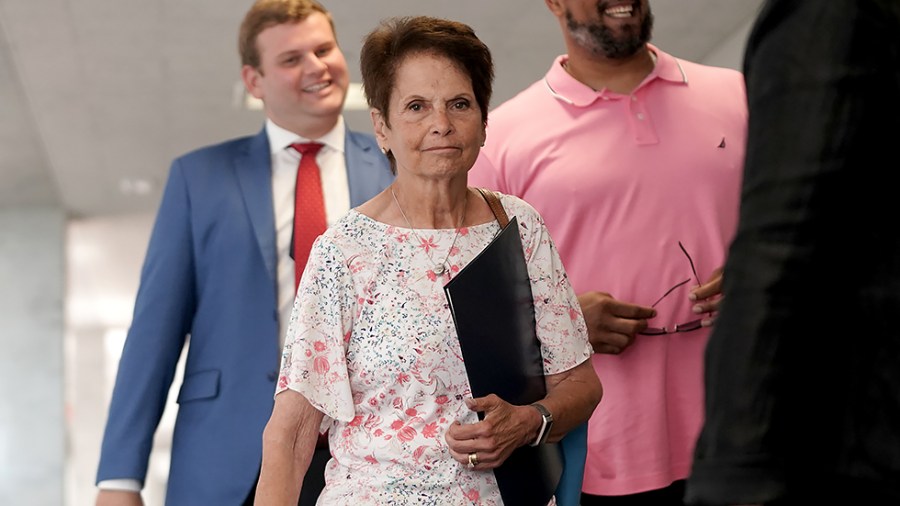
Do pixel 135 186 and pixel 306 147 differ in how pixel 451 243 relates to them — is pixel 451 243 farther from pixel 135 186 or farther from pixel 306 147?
pixel 135 186

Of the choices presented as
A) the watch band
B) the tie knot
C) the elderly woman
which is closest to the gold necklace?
the elderly woman

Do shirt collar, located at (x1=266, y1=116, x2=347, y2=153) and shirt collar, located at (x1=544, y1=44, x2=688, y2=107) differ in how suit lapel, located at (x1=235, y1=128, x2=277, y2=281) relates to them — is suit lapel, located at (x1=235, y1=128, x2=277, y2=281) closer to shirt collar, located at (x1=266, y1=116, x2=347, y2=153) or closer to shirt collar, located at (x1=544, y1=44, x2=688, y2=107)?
shirt collar, located at (x1=266, y1=116, x2=347, y2=153)

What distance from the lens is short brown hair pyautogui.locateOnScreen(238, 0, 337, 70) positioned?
10.6 ft

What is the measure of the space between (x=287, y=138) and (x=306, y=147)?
0.16ft

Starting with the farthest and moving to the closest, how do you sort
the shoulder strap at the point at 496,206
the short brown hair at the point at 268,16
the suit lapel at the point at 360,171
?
the short brown hair at the point at 268,16 < the suit lapel at the point at 360,171 < the shoulder strap at the point at 496,206

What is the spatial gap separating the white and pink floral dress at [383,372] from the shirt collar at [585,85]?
86 cm

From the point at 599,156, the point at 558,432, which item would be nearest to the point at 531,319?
the point at 558,432

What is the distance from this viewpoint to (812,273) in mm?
1000

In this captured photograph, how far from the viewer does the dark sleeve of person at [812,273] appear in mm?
990

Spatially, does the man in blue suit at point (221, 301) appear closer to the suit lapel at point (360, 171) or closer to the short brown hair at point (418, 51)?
the suit lapel at point (360, 171)

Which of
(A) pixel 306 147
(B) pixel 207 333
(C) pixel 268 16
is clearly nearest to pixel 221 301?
(B) pixel 207 333

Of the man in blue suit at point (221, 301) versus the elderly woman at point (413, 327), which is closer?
the elderly woman at point (413, 327)

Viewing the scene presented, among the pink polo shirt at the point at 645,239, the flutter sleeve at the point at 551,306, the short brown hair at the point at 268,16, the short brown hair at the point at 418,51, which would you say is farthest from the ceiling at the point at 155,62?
the flutter sleeve at the point at 551,306

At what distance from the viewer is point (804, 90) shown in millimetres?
999
